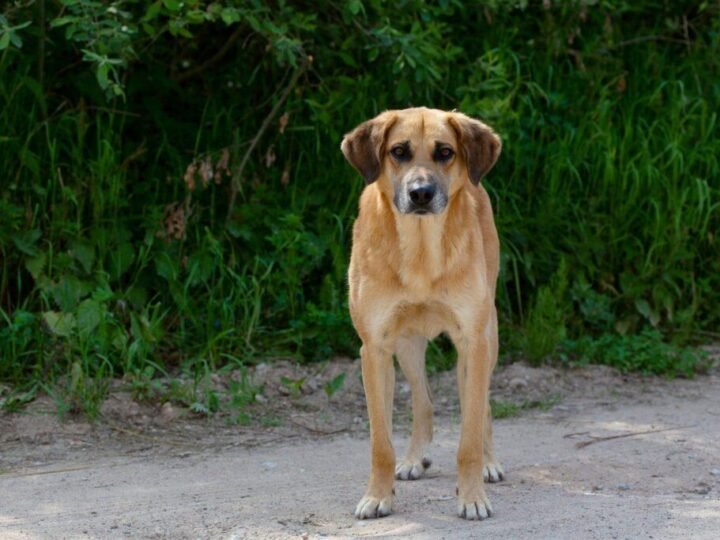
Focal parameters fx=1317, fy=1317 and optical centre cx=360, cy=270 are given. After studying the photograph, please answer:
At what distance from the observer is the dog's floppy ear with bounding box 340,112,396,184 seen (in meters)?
5.18

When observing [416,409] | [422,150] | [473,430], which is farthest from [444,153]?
[416,409]

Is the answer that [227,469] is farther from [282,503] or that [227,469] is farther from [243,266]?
[243,266]

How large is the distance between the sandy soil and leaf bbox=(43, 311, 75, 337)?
0.40 m

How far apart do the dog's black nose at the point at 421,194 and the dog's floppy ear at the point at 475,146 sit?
323 mm

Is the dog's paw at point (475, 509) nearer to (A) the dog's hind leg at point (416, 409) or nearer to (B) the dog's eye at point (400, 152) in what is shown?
(A) the dog's hind leg at point (416, 409)

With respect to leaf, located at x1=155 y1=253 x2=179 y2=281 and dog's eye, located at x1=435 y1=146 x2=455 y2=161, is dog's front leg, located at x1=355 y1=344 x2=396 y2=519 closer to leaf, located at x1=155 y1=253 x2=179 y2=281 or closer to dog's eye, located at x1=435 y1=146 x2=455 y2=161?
dog's eye, located at x1=435 y1=146 x2=455 y2=161

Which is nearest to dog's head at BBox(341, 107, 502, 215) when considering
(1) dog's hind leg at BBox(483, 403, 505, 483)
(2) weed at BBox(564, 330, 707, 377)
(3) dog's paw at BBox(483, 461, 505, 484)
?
(1) dog's hind leg at BBox(483, 403, 505, 483)

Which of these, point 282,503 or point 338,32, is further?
point 338,32

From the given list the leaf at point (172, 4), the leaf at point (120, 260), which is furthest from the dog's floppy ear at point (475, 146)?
the leaf at point (120, 260)

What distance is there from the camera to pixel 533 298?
25.5 ft

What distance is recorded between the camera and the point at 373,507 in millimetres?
4961

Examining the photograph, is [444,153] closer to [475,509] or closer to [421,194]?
[421,194]

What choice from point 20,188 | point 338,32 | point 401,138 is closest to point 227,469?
point 401,138

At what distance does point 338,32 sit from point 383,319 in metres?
2.89
